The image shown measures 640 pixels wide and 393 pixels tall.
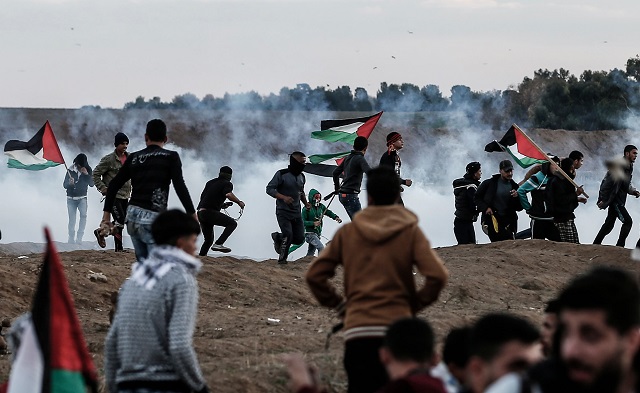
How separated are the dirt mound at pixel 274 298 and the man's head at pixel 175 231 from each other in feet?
8.19

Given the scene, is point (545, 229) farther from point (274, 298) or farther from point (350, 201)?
point (274, 298)

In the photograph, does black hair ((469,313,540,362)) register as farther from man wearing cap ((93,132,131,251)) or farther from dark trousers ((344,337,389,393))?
man wearing cap ((93,132,131,251))

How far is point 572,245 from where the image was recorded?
19.6 m

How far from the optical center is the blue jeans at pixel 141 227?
33.1 ft

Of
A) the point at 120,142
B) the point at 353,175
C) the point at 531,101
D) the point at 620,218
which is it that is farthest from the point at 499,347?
the point at 531,101

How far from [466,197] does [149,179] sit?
10.8 m

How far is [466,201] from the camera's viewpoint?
20219 mm

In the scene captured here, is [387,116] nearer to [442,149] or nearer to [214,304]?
[442,149]

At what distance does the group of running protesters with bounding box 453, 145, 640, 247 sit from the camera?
61.5ft

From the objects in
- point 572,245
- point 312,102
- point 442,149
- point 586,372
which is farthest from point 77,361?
point 312,102

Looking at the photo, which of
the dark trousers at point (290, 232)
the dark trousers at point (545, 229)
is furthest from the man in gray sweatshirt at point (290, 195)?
the dark trousers at point (545, 229)

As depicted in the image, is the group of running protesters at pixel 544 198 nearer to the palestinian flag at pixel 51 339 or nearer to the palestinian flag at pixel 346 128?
the palestinian flag at pixel 346 128

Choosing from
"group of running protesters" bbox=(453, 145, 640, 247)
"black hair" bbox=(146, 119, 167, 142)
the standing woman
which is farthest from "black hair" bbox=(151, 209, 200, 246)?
the standing woman

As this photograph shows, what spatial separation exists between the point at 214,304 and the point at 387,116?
221ft
